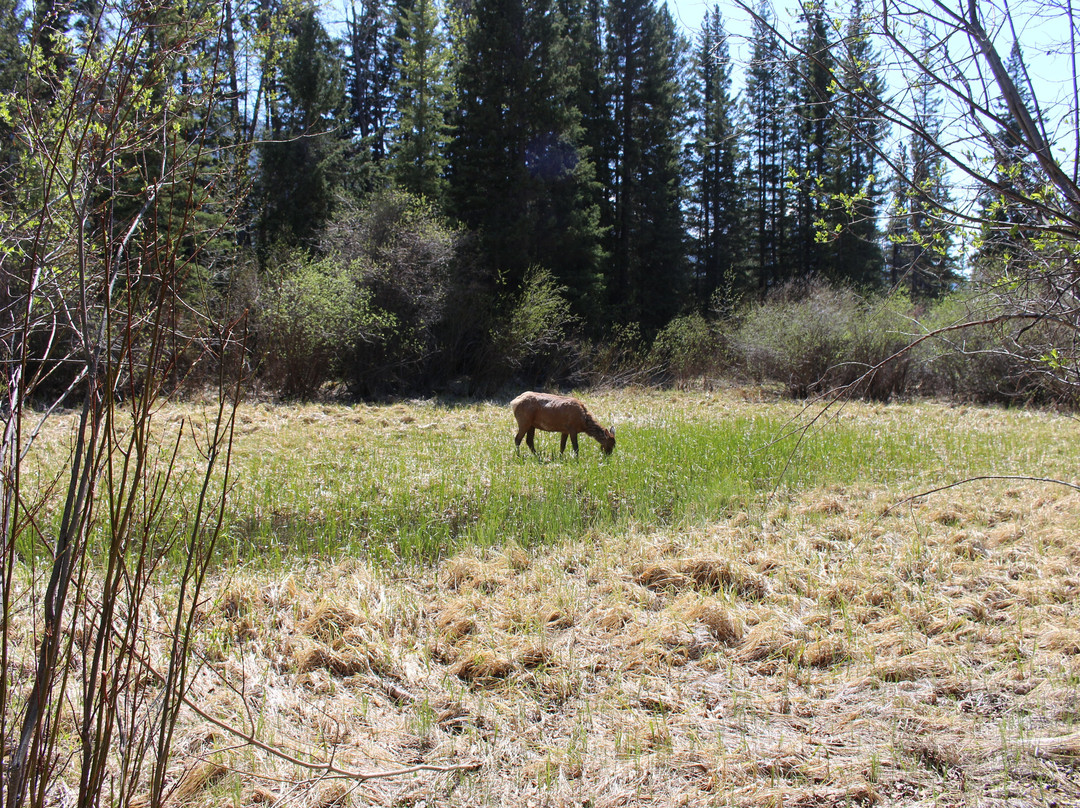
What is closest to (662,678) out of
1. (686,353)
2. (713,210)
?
(686,353)

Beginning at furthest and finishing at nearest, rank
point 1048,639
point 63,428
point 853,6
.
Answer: point 63,428 < point 1048,639 < point 853,6

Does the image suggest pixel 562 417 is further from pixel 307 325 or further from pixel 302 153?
pixel 302 153

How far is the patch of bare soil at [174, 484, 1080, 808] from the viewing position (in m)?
2.83

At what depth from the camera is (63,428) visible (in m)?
11.4

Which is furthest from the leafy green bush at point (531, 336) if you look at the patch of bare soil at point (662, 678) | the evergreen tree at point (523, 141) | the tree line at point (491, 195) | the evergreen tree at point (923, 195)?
the evergreen tree at point (923, 195)

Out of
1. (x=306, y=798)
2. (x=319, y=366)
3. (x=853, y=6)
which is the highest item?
(x=853, y=6)

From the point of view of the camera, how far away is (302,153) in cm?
2525

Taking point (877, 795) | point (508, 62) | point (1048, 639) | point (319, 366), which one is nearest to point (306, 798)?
point (877, 795)

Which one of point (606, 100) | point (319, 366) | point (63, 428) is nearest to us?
point (63, 428)

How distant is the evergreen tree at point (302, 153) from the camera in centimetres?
2495

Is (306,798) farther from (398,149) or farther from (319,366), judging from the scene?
(398,149)

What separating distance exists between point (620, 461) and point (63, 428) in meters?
9.34

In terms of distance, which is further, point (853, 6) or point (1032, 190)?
point (1032, 190)

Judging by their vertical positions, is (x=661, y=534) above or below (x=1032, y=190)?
below
